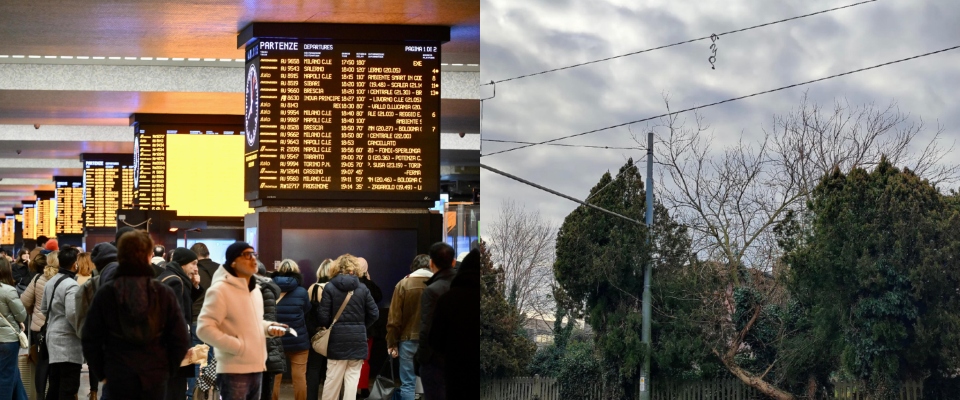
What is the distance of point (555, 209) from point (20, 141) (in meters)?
22.0

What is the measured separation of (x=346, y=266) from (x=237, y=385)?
2949mm

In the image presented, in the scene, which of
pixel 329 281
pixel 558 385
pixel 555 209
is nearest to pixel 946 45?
pixel 555 209

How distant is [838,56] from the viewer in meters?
2.61

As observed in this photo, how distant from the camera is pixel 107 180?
2491cm

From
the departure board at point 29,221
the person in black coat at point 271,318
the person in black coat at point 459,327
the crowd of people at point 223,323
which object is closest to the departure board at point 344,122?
the crowd of people at point 223,323

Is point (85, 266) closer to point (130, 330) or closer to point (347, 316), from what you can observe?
point (347, 316)

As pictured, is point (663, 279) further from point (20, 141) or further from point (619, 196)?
point (20, 141)

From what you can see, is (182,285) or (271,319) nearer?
(182,285)

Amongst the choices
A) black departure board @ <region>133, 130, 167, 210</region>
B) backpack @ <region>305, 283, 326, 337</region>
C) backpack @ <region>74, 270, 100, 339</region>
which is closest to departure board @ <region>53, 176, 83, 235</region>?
black departure board @ <region>133, 130, 167, 210</region>

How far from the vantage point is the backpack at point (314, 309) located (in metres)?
8.73

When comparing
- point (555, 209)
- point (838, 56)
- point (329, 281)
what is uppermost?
point (838, 56)

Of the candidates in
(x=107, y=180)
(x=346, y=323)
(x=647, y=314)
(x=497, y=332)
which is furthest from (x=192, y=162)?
(x=647, y=314)

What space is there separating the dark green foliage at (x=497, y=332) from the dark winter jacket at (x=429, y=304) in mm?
1313

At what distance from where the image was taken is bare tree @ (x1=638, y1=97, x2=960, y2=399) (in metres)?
2.61
